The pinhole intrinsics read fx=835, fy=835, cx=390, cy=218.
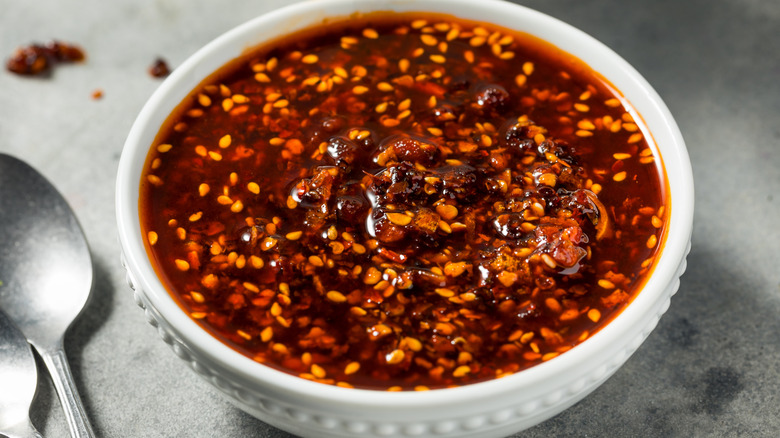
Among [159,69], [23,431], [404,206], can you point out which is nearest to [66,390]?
[23,431]

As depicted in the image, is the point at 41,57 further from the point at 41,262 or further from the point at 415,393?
the point at 415,393

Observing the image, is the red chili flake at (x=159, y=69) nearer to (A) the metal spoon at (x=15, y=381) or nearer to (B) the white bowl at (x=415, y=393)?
(B) the white bowl at (x=415, y=393)

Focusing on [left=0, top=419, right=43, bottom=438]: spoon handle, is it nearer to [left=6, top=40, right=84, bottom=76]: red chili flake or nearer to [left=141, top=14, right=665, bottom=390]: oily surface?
[left=141, top=14, right=665, bottom=390]: oily surface

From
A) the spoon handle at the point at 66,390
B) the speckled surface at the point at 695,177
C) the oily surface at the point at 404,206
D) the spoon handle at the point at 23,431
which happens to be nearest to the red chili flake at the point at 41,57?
the speckled surface at the point at 695,177

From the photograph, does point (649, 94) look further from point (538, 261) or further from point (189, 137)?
point (189, 137)

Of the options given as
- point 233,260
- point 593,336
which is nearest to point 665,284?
point 593,336

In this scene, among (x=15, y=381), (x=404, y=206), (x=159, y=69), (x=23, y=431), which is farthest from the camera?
(x=159, y=69)

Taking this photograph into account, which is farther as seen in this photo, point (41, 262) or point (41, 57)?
point (41, 57)
